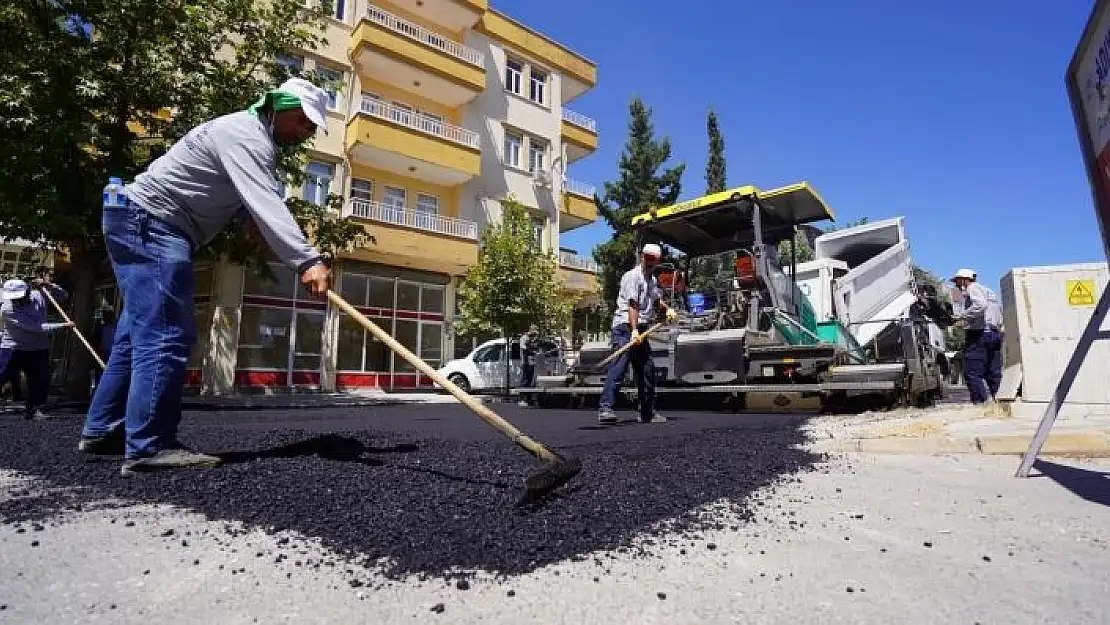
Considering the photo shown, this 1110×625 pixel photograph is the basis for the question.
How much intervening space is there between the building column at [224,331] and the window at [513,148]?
1052cm

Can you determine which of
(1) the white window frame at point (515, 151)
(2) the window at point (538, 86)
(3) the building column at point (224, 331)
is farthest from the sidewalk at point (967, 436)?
(2) the window at point (538, 86)

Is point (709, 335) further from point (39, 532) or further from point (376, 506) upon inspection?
point (39, 532)

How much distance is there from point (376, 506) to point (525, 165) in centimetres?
2193

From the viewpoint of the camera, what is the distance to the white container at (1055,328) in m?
6.36

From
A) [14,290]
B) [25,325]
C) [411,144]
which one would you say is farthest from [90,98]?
[411,144]

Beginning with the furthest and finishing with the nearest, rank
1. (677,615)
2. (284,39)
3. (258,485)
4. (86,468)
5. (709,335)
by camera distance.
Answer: (284,39), (709,335), (86,468), (258,485), (677,615)

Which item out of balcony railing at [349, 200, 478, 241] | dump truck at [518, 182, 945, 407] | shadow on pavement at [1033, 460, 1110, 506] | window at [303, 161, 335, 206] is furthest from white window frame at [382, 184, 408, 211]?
shadow on pavement at [1033, 460, 1110, 506]

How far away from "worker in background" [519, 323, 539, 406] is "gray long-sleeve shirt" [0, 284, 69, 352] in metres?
10.5

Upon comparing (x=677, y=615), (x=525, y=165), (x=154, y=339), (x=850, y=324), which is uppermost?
(x=525, y=165)

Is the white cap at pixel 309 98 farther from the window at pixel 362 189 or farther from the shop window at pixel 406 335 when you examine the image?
the shop window at pixel 406 335

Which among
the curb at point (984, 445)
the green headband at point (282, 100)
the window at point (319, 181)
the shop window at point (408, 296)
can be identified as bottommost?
the curb at point (984, 445)

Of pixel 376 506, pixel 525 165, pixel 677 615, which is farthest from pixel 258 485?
pixel 525 165

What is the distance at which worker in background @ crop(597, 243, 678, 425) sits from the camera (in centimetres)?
612

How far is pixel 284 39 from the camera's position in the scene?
1105 centimetres
